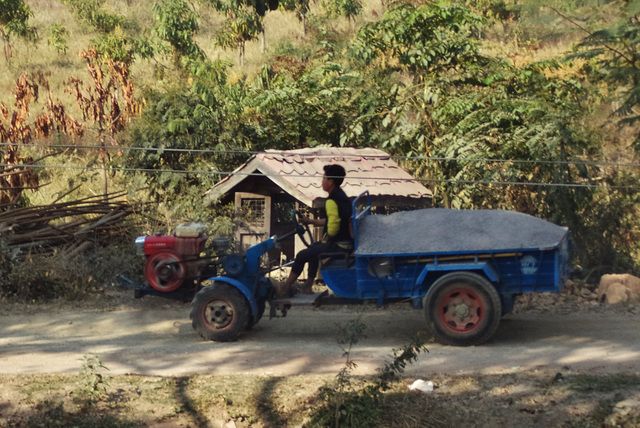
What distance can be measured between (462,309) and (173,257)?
3986mm

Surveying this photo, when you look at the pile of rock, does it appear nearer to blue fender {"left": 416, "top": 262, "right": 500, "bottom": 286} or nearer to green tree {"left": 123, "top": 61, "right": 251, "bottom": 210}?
blue fender {"left": 416, "top": 262, "right": 500, "bottom": 286}

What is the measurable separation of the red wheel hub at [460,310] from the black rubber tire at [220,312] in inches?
101

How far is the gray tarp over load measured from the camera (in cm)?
921

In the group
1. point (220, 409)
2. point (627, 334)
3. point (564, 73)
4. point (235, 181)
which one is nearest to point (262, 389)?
point (220, 409)

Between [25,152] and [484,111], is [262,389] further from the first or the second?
[25,152]

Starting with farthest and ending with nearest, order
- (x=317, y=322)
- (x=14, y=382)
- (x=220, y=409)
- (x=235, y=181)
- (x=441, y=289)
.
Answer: (x=235, y=181), (x=317, y=322), (x=441, y=289), (x=14, y=382), (x=220, y=409)

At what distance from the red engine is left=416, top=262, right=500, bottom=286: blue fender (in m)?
3.17

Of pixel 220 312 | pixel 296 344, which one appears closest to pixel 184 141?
pixel 220 312

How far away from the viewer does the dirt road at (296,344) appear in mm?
8648

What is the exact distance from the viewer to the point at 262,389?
779 cm

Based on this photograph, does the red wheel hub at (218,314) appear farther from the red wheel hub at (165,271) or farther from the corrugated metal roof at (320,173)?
the corrugated metal roof at (320,173)

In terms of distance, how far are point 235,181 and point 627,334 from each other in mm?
7574

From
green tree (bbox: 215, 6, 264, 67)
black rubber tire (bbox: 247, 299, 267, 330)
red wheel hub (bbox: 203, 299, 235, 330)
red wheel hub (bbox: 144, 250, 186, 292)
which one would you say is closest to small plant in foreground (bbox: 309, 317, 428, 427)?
red wheel hub (bbox: 203, 299, 235, 330)

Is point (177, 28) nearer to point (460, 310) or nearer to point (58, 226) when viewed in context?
point (58, 226)
